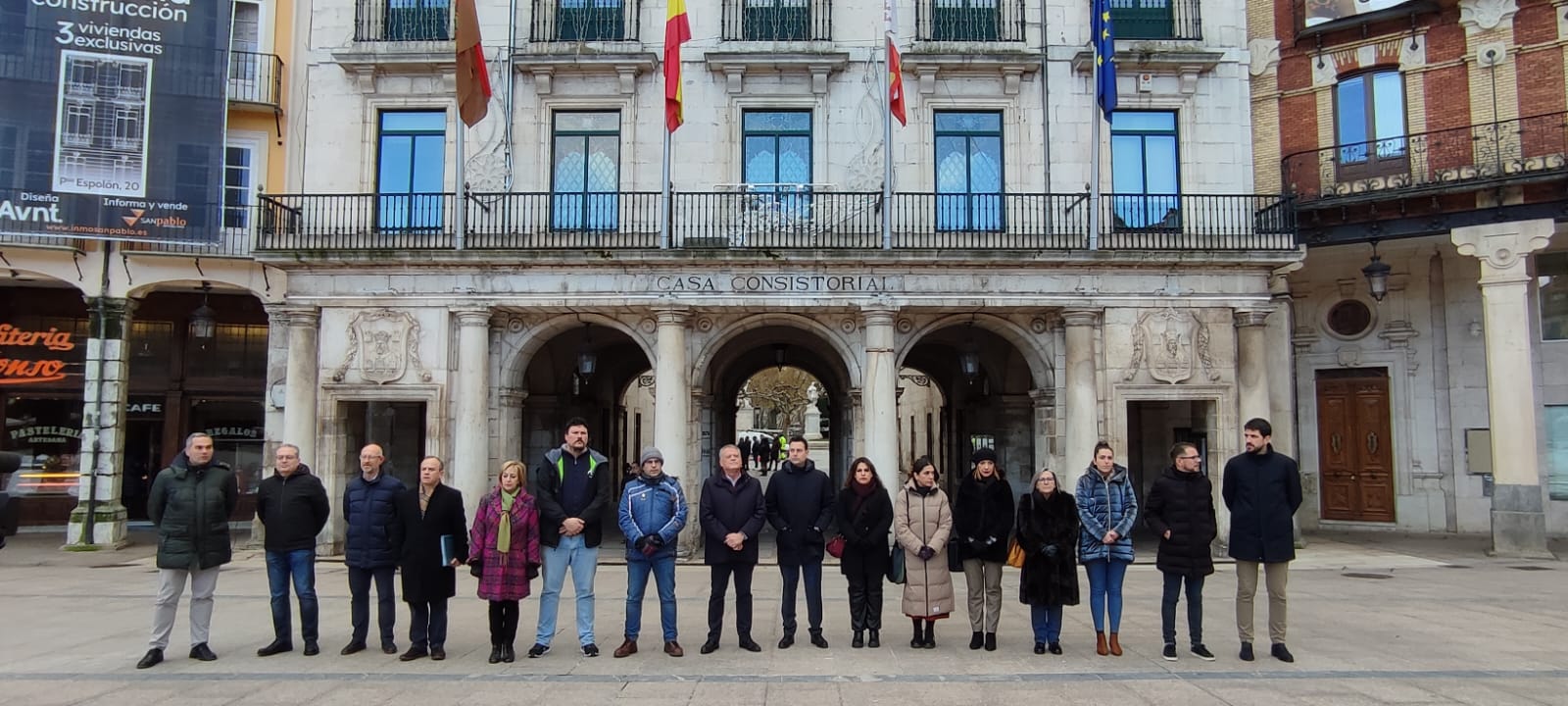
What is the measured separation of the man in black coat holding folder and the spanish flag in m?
8.38

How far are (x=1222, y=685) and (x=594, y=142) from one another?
516 inches

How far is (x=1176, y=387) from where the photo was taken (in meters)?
15.5

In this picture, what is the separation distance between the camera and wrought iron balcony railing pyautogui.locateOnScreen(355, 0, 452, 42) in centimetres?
1678

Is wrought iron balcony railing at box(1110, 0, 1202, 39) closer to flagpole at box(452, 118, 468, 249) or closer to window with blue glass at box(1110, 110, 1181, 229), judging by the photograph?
window with blue glass at box(1110, 110, 1181, 229)

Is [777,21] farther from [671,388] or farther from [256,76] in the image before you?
[256,76]

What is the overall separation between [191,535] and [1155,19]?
1622 cm

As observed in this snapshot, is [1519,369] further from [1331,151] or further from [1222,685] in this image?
[1222,685]

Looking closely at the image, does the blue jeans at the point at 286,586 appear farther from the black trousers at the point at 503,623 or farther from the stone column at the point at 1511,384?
the stone column at the point at 1511,384

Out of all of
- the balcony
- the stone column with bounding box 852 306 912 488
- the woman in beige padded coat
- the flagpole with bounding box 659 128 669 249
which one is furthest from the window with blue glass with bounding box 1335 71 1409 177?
the woman in beige padded coat

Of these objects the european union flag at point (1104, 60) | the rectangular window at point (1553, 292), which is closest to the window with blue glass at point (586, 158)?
the european union flag at point (1104, 60)

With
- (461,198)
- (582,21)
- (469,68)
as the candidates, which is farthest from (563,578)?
(582,21)

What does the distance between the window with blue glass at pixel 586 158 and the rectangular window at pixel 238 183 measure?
5925mm

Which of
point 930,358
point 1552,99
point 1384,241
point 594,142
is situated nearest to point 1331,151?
point 1384,241

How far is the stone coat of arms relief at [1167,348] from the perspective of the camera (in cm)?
1548
